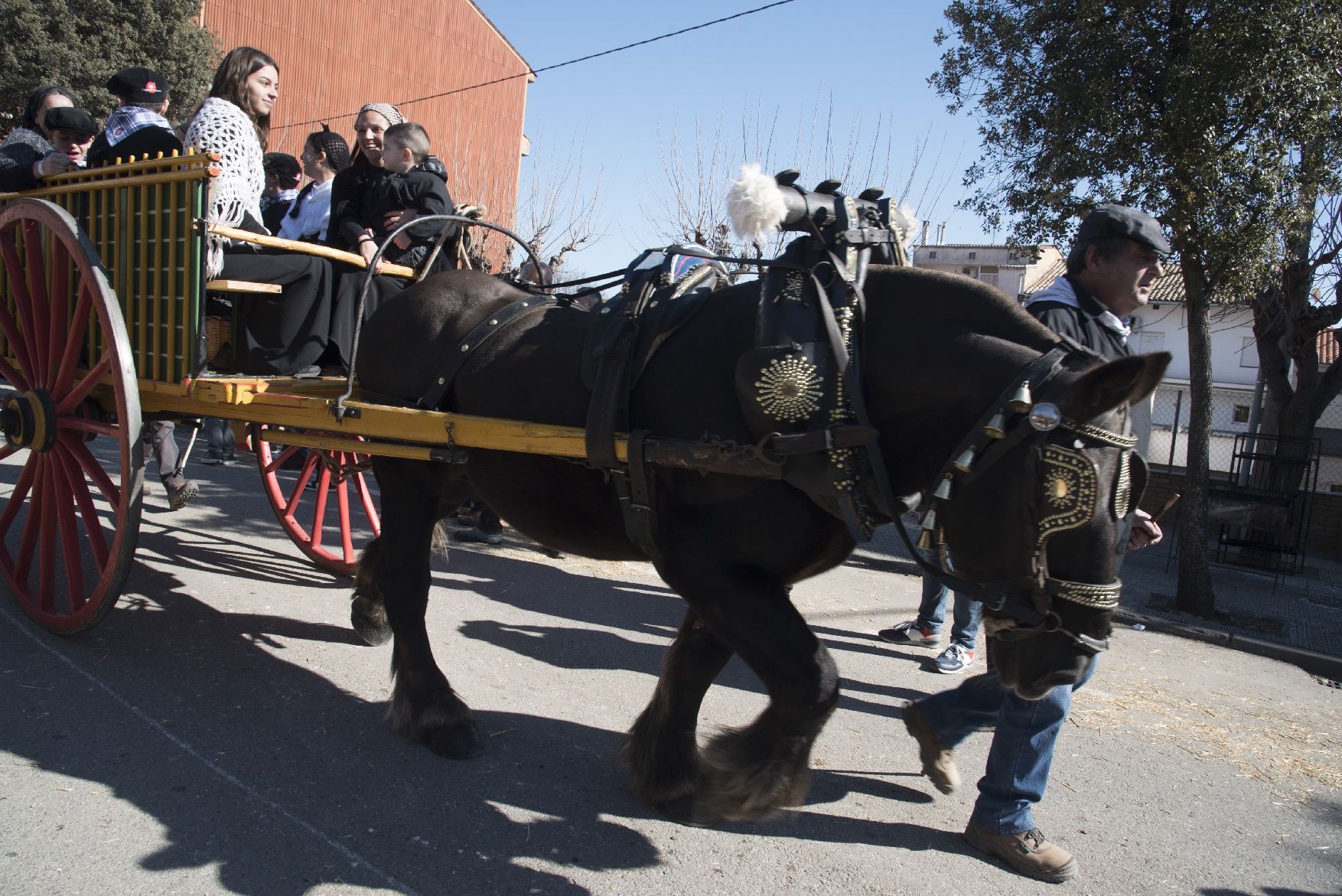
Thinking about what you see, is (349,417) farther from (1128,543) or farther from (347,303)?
(1128,543)

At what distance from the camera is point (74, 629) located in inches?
144

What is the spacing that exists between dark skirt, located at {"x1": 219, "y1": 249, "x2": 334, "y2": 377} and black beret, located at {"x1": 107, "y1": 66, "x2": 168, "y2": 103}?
140 cm

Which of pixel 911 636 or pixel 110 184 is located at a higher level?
pixel 110 184

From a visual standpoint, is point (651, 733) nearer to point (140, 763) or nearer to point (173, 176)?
point (140, 763)

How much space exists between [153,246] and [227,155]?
0.46m

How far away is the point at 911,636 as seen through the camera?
17.4 ft

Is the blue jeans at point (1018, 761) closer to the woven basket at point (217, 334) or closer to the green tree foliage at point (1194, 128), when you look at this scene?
the woven basket at point (217, 334)

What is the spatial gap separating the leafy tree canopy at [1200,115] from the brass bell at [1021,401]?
16.4 ft

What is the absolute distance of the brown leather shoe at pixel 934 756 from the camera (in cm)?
321

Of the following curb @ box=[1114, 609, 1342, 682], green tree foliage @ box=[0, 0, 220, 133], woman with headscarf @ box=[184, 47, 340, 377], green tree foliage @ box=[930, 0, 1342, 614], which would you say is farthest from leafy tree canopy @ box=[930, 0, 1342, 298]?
green tree foliage @ box=[0, 0, 220, 133]

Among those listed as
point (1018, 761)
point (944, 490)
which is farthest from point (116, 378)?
point (1018, 761)

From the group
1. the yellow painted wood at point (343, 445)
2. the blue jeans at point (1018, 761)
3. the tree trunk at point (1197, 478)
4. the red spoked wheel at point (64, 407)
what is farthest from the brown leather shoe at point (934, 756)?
the tree trunk at point (1197, 478)

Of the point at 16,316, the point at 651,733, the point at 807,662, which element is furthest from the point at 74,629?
the point at 807,662

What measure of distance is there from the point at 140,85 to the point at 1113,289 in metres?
4.51
